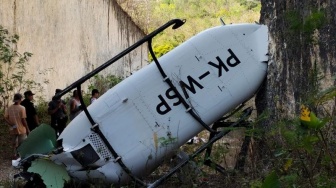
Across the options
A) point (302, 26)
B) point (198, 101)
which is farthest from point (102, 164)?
point (302, 26)

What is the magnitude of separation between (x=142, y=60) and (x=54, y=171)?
1276 cm

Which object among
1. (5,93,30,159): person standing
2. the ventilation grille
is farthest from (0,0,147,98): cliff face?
the ventilation grille

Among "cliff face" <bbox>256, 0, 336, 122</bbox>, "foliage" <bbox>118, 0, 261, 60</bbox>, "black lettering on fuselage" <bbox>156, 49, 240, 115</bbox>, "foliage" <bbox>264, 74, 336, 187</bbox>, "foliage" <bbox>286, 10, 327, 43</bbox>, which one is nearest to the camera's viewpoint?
"foliage" <bbox>264, 74, 336, 187</bbox>

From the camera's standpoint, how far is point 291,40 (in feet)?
24.7

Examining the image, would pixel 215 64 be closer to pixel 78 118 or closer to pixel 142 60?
pixel 78 118

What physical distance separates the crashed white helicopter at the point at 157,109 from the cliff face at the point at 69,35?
7797 millimetres

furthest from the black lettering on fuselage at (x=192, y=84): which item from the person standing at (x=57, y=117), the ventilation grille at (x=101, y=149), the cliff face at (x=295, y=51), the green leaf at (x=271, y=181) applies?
the person standing at (x=57, y=117)

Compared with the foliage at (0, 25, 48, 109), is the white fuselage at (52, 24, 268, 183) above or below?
below

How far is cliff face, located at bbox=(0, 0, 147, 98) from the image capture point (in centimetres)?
1636

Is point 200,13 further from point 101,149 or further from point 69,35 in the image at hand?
point 101,149

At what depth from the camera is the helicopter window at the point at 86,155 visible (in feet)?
27.4

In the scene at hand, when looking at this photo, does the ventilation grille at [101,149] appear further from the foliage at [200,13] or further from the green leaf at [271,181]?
the foliage at [200,13]

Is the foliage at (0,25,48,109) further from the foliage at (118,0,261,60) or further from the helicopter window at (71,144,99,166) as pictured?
the foliage at (118,0,261,60)

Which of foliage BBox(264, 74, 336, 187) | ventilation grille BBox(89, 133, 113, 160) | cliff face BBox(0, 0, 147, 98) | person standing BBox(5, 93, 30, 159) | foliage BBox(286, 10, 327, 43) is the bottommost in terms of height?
foliage BBox(264, 74, 336, 187)
